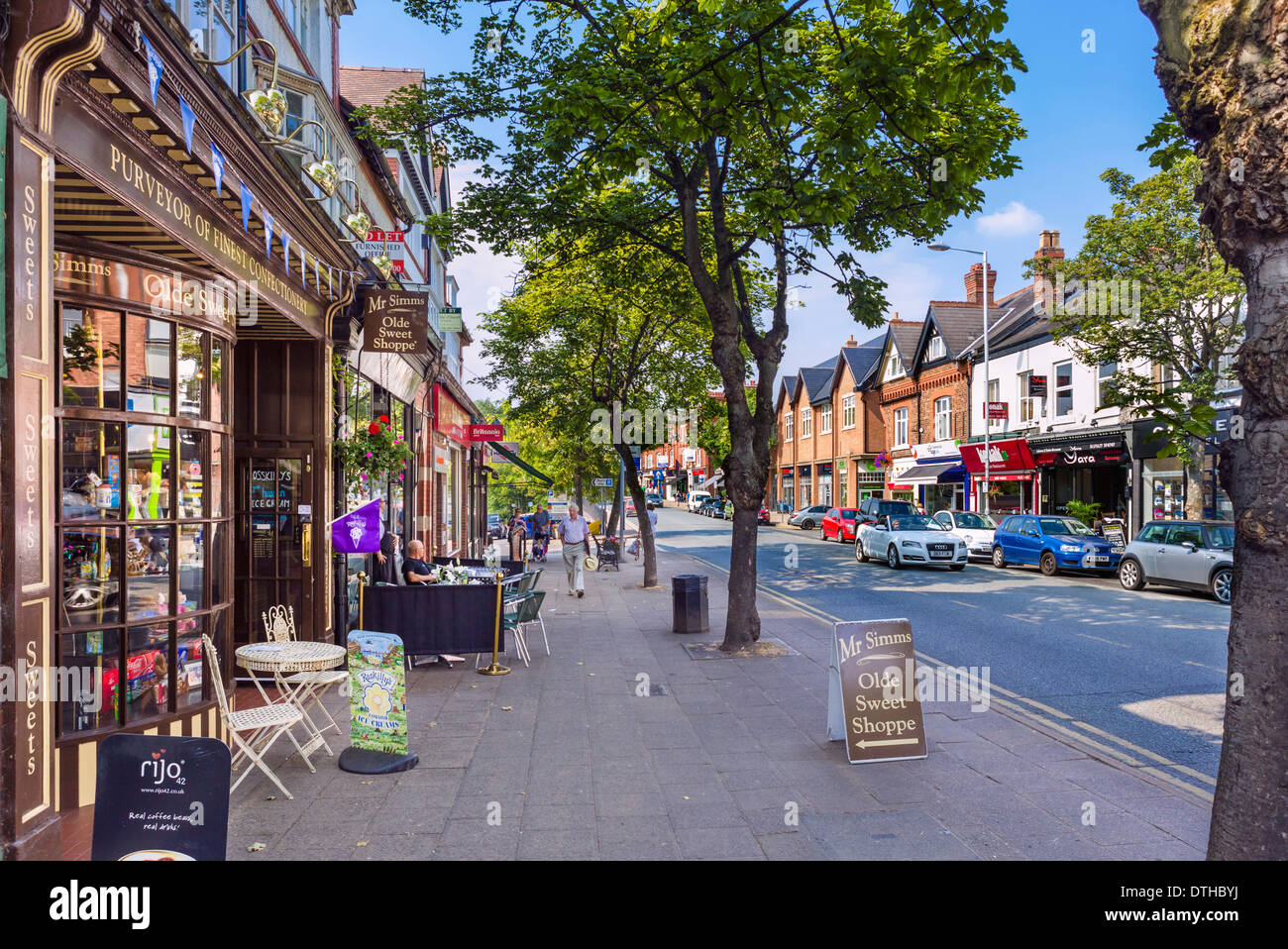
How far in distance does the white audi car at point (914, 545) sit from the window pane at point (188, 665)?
1917cm

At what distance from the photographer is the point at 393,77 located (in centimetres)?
2095

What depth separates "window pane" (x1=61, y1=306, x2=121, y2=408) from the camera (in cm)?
511

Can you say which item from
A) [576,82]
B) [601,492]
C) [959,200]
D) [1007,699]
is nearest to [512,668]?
[1007,699]

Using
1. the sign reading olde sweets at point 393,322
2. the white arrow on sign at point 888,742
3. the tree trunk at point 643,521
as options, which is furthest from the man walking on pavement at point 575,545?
the white arrow on sign at point 888,742

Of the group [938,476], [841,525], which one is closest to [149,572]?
[841,525]

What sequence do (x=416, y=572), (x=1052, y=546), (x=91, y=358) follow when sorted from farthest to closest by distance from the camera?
(x=1052, y=546) < (x=416, y=572) < (x=91, y=358)

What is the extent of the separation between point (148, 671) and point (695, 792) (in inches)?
151

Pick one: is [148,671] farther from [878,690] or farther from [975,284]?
[975,284]

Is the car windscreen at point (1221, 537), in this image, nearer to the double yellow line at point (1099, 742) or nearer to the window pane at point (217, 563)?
the double yellow line at point (1099, 742)

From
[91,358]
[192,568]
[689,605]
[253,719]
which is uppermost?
[91,358]

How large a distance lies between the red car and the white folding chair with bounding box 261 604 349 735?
2918cm

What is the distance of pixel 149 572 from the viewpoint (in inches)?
226

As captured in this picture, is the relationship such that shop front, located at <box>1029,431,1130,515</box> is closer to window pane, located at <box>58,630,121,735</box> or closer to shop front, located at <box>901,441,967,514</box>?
shop front, located at <box>901,441,967,514</box>

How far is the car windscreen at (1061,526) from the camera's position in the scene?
72.5ft
